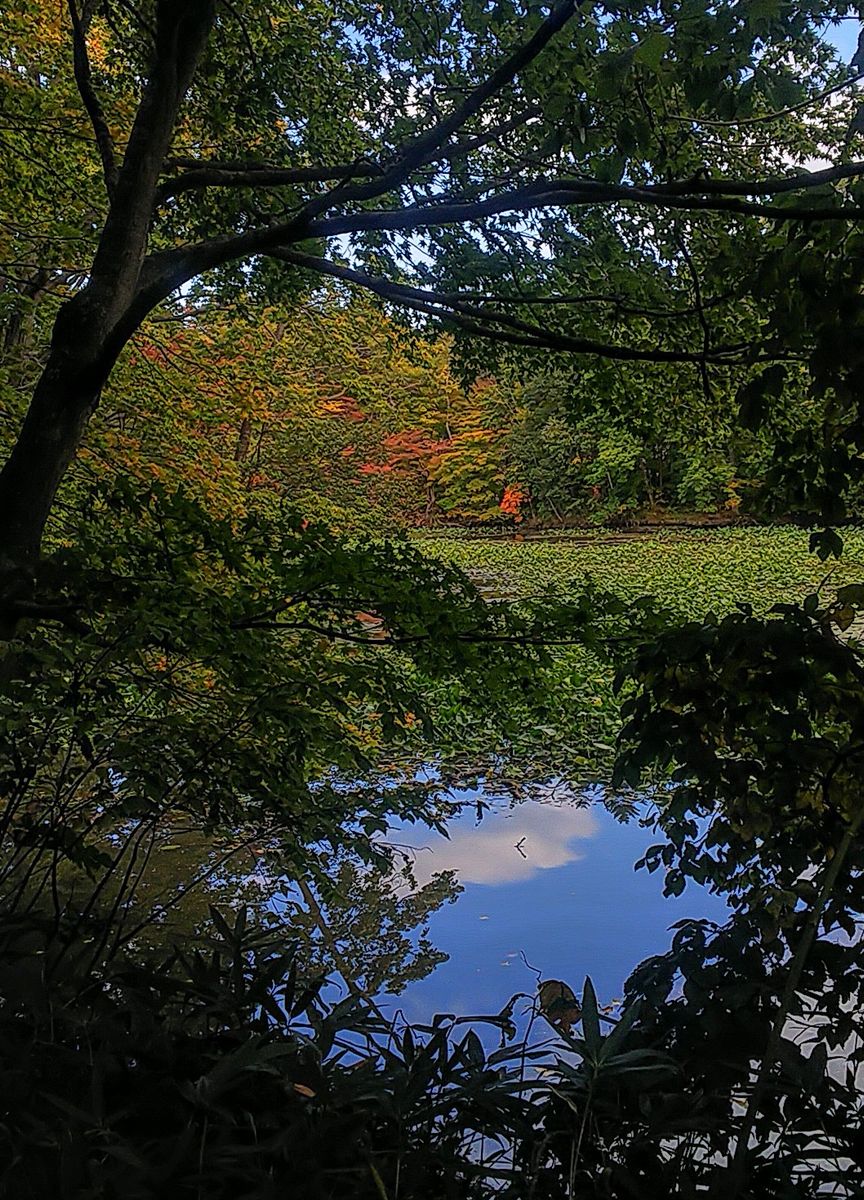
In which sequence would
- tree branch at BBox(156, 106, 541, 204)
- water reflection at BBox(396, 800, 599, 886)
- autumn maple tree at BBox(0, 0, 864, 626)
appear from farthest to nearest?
water reflection at BBox(396, 800, 599, 886), tree branch at BBox(156, 106, 541, 204), autumn maple tree at BBox(0, 0, 864, 626)

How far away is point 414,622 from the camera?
1939 mm

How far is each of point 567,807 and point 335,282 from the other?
11.8 feet

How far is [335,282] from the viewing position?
14.2ft

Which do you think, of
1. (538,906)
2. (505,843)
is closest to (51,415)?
(538,906)

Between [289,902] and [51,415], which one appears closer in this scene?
[51,415]

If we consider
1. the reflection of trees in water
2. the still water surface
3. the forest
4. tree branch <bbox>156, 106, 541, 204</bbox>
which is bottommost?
the still water surface

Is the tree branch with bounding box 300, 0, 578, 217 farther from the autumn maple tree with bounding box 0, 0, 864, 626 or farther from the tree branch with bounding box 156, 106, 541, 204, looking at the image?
the tree branch with bounding box 156, 106, 541, 204

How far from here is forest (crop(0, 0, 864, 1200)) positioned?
1043 mm

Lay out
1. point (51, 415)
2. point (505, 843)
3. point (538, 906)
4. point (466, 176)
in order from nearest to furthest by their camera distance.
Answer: point (51, 415), point (466, 176), point (538, 906), point (505, 843)

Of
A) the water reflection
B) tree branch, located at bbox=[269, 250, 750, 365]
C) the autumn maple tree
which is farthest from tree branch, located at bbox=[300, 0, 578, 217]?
the water reflection

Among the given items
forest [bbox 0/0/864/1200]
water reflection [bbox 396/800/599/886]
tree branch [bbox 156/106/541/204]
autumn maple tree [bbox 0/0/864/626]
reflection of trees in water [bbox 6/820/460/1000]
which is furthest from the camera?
water reflection [bbox 396/800/599/886]

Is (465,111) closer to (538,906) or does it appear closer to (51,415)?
(51,415)

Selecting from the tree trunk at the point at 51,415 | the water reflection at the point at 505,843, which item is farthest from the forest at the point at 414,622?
the water reflection at the point at 505,843

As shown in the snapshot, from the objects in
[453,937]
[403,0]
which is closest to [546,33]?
[403,0]
